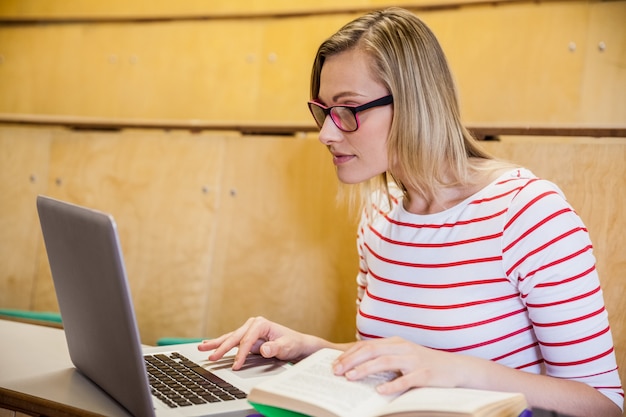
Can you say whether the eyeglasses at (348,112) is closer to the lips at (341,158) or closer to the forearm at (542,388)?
the lips at (341,158)

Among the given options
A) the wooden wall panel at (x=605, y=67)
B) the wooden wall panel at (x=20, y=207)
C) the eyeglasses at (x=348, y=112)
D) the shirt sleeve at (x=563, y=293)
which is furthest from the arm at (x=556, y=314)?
the wooden wall panel at (x=20, y=207)

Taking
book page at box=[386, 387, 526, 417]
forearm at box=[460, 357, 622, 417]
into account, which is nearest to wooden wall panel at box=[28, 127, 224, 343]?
forearm at box=[460, 357, 622, 417]

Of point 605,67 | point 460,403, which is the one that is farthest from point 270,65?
point 460,403

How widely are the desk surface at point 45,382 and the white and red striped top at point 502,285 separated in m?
0.49

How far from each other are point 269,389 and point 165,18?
2081mm

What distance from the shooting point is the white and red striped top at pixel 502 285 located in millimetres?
929

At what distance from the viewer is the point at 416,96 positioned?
1093 mm

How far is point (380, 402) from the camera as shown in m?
0.69

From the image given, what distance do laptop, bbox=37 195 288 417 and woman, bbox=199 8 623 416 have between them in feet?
0.24

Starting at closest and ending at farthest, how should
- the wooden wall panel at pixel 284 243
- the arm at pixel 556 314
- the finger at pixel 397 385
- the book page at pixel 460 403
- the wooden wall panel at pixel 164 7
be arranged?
the book page at pixel 460 403, the finger at pixel 397 385, the arm at pixel 556 314, the wooden wall panel at pixel 284 243, the wooden wall panel at pixel 164 7

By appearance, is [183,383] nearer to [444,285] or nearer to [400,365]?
[400,365]

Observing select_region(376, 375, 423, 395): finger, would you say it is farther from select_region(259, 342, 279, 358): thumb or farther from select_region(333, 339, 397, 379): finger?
select_region(259, 342, 279, 358): thumb

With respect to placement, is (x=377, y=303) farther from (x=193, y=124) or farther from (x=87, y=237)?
(x=193, y=124)

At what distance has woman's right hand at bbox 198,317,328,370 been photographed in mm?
937
